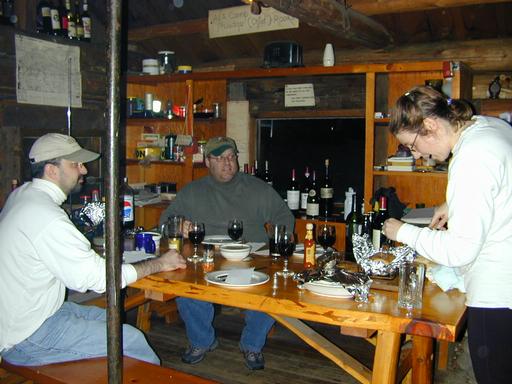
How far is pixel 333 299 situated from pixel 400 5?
2649 millimetres

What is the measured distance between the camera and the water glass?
188 cm

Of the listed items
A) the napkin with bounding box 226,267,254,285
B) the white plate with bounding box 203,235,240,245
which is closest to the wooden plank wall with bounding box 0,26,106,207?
the white plate with bounding box 203,235,240,245

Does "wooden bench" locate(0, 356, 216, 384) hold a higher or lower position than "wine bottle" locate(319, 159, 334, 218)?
lower

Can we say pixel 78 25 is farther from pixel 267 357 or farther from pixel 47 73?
pixel 267 357

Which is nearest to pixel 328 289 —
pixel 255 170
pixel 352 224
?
pixel 352 224

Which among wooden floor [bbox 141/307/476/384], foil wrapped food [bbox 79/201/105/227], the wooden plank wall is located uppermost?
the wooden plank wall

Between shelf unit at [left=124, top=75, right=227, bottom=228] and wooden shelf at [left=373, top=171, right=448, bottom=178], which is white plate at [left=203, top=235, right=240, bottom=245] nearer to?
wooden shelf at [left=373, top=171, right=448, bottom=178]

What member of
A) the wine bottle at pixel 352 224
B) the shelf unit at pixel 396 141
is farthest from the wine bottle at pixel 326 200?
the shelf unit at pixel 396 141

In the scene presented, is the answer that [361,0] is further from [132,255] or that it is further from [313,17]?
[132,255]

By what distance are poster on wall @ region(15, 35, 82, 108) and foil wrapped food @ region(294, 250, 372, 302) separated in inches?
122

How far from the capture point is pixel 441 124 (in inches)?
73.3

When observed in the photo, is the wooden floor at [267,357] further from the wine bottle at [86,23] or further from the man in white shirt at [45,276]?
the wine bottle at [86,23]

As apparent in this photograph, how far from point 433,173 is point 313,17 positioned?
1559mm

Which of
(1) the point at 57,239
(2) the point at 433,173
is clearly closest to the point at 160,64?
(2) the point at 433,173
